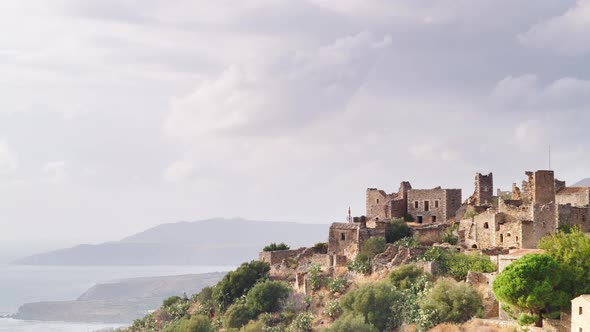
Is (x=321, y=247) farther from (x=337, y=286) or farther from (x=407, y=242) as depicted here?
(x=337, y=286)

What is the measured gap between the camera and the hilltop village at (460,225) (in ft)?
214

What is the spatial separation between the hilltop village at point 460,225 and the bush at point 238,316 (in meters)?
4.40

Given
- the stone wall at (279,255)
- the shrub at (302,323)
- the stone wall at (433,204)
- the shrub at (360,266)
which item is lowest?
the shrub at (302,323)

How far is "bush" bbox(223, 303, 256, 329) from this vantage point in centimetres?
7219

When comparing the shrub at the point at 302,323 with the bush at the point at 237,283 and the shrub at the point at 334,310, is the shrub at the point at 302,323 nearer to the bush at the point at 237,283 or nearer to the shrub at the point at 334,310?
the shrub at the point at 334,310

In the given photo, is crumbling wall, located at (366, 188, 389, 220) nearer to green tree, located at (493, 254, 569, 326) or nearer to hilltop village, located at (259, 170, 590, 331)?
hilltop village, located at (259, 170, 590, 331)

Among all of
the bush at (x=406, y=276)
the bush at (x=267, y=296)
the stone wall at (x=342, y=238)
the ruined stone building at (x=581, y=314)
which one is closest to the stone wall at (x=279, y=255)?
the stone wall at (x=342, y=238)

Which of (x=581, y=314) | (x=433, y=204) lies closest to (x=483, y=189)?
(x=433, y=204)

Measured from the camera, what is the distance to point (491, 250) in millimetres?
65438

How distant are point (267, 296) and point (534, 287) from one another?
2787 centimetres

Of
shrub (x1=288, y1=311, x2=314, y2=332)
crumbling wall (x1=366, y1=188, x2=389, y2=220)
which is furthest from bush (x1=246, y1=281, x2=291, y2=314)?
crumbling wall (x1=366, y1=188, x2=389, y2=220)

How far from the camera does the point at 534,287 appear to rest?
4950 centimetres

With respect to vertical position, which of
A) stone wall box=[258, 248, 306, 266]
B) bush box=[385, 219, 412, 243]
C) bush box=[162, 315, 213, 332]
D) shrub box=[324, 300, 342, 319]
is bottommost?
bush box=[162, 315, 213, 332]

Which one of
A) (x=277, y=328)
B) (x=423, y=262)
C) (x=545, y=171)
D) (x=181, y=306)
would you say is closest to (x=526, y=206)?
(x=545, y=171)
